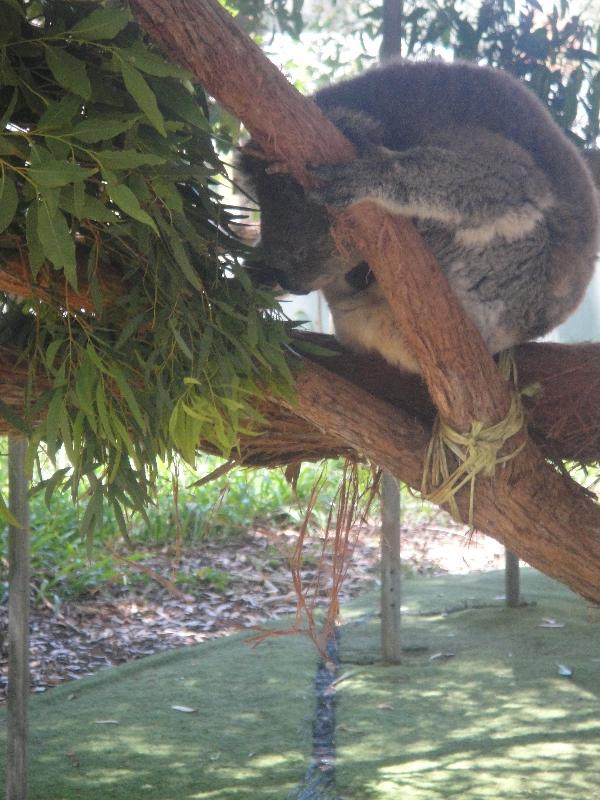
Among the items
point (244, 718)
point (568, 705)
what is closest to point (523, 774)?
point (568, 705)

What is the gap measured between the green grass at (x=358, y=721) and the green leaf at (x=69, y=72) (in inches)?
88.3

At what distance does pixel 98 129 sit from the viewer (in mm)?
1171

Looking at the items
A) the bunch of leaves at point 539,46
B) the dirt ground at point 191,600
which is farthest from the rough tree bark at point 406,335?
the bunch of leaves at point 539,46

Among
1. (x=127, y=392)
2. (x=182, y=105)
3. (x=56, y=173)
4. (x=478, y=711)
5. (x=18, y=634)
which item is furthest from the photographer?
(x=478, y=711)

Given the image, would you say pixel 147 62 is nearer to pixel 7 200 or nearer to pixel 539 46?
pixel 7 200

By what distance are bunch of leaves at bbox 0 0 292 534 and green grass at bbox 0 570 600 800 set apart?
148cm

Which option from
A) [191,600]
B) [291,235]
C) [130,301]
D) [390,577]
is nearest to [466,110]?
[291,235]

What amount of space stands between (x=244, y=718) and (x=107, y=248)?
7.39ft

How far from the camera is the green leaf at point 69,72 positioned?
119 cm

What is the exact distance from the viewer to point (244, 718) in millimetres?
3354

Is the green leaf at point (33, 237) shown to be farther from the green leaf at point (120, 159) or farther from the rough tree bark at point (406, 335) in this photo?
the rough tree bark at point (406, 335)

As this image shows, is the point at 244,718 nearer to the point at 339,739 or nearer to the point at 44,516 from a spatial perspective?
the point at 339,739

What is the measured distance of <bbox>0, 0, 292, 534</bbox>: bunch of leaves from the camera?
1348 mm

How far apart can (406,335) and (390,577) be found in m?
2.24
